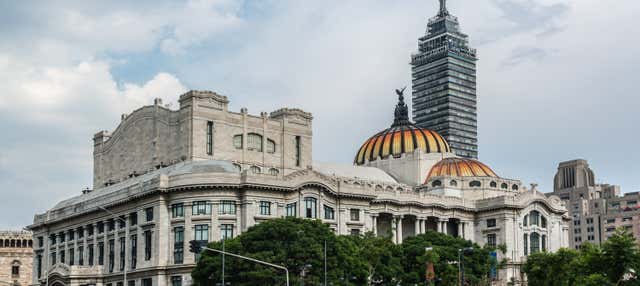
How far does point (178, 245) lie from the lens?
13288 centimetres

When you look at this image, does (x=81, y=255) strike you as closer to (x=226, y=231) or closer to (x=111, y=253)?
(x=111, y=253)

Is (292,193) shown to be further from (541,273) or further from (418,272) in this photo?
(541,273)

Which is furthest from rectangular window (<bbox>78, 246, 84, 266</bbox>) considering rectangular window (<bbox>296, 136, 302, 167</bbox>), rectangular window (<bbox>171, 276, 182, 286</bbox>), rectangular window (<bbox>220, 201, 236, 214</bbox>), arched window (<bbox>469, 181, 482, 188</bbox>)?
arched window (<bbox>469, 181, 482, 188</bbox>)

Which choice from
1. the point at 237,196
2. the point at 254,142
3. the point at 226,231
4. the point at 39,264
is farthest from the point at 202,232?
the point at 39,264

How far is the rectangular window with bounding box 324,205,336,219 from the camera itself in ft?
470

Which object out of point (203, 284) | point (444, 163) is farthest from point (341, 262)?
point (444, 163)

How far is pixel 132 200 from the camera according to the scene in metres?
140

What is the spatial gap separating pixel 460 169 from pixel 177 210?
63327mm

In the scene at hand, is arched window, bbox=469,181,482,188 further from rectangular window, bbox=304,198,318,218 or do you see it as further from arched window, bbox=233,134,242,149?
arched window, bbox=233,134,242,149

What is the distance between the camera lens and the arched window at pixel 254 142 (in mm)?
155375

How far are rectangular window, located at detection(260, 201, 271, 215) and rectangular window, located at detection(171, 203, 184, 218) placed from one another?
10.4 m

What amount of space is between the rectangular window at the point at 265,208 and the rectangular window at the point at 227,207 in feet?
12.7

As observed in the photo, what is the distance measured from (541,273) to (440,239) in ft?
53.4

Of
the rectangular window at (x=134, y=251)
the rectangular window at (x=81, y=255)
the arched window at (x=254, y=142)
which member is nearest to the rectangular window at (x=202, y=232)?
the rectangular window at (x=134, y=251)
